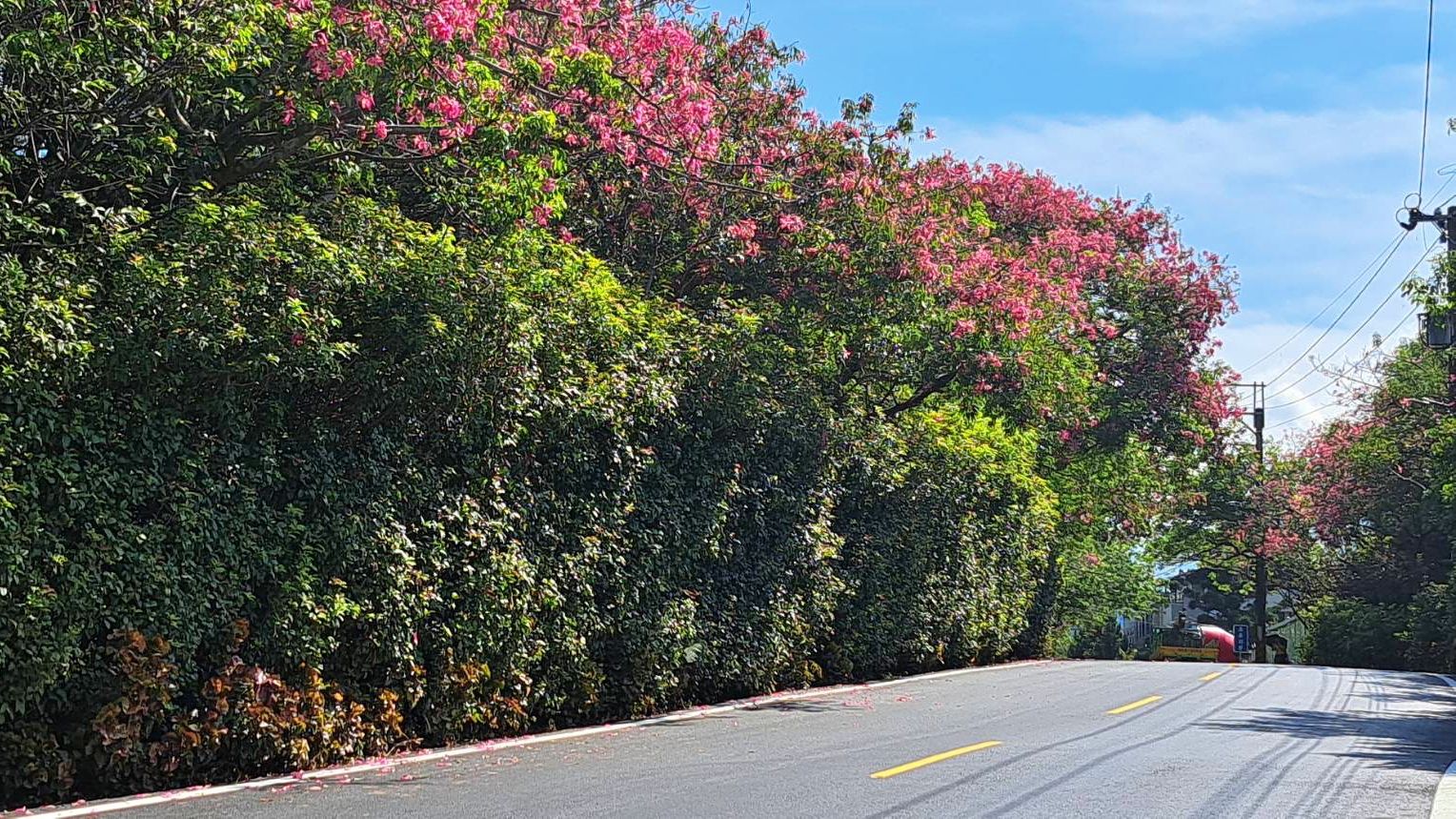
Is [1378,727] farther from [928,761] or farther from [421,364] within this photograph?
[421,364]

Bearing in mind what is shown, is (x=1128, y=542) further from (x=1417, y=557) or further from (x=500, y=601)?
(x=500, y=601)

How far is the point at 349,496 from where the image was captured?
11.5m

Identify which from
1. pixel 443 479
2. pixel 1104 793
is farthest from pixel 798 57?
pixel 1104 793

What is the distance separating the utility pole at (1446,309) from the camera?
916 inches

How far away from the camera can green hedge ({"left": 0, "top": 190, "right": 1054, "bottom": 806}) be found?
29.7 ft

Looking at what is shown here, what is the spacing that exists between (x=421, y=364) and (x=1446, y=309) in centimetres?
1841

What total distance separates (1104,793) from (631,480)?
6622 mm

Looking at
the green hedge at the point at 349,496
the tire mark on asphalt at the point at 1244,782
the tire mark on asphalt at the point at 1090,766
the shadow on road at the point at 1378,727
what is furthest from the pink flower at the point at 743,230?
the tire mark on asphalt at the point at 1244,782

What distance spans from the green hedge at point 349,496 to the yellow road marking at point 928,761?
3.90 metres

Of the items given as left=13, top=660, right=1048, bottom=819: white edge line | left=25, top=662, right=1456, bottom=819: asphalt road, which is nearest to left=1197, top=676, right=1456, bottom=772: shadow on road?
left=25, top=662, right=1456, bottom=819: asphalt road

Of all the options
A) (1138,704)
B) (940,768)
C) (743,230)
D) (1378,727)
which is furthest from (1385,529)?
(940,768)

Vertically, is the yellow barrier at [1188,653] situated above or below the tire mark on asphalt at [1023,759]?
above

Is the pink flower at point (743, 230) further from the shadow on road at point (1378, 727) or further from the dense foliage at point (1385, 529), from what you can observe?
the dense foliage at point (1385, 529)

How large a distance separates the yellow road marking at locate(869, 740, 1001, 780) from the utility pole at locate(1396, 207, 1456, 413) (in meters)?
14.3
